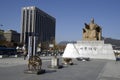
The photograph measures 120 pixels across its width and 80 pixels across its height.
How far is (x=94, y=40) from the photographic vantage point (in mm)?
44125

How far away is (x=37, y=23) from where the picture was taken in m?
89.8

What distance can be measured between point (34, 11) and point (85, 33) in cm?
4197

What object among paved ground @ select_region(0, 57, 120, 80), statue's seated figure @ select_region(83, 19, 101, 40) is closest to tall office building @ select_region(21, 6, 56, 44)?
statue's seated figure @ select_region(83, 19, 101, 40)

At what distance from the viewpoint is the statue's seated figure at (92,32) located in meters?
45.3

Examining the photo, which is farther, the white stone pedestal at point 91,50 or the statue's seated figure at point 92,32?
the statue's seated figure at point 92,32

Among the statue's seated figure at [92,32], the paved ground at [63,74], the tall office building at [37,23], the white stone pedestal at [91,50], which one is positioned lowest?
the paved ground at [63,74]

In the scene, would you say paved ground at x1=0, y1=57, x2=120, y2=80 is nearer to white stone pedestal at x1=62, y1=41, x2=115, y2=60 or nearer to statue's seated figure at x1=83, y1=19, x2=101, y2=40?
white stone pedestal at x1=62, y1=41, x2=115, y2=60

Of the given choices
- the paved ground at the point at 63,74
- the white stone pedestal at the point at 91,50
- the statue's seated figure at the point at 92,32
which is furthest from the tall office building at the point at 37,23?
the paved ground at the point at 63,74

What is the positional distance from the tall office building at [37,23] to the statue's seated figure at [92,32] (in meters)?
27.5

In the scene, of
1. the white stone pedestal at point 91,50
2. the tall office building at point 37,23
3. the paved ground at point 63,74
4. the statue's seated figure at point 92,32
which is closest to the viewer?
the paved ground at point 63,74

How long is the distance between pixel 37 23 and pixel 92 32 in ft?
155

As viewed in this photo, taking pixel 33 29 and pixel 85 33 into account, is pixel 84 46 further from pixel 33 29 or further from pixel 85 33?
pixel 33 29

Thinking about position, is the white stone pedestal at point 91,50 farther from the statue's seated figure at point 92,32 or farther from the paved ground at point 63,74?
the paved ground at point 63,74

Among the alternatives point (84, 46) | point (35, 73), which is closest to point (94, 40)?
point (84, 46)
